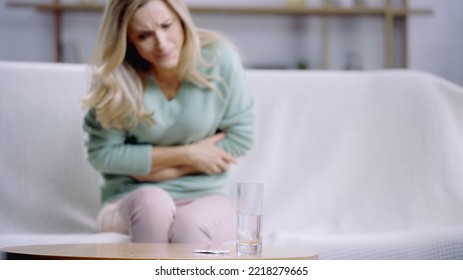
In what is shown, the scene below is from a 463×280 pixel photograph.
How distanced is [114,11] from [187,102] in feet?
0.74

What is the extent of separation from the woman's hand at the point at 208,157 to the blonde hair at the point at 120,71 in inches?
4.0

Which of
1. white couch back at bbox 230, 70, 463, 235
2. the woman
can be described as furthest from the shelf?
the woman

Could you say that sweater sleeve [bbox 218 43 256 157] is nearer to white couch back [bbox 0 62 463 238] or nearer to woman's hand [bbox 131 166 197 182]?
woman's hand [bbox 131 166 197 182]

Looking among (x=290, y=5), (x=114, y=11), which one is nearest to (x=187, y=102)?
(x=114, y=11)

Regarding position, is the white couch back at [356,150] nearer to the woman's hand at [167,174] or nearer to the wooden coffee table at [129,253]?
the woman's hand at [167,174]

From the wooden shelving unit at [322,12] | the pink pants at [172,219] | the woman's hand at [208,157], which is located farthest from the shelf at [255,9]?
the pink pants at [172,219]

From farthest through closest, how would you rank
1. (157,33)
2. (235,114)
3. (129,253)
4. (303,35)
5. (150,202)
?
(303,35), (235,114), (157,33), (150,202), (129,253)

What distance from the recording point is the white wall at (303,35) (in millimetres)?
3877

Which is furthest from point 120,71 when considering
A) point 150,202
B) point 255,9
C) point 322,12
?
point 322,12

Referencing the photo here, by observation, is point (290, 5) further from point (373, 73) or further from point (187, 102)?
point (187, 102)

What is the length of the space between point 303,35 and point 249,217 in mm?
2928

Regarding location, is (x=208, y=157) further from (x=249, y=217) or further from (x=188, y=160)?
(x=249, y=217)

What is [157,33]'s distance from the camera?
5.47 feet
